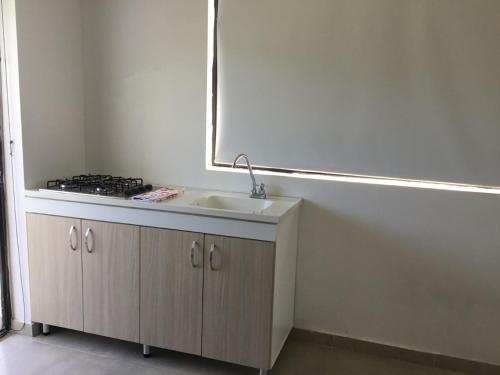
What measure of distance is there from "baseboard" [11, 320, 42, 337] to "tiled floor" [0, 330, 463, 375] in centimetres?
4

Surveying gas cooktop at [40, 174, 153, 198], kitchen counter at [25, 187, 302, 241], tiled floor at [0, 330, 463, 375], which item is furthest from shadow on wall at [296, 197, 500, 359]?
gas cooktop at [40, 174, 153, 198]

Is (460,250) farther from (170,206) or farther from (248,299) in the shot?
(170,206)

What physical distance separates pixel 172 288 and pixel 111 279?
0.39m

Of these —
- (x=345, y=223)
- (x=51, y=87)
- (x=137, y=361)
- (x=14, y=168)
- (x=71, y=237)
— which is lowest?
(x=137, y=361)

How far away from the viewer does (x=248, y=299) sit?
236 centimetres

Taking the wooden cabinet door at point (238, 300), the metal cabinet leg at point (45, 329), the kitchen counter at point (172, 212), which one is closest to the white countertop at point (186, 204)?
the kitchen counter at point (172, 212)

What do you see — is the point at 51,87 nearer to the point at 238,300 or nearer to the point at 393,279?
the point at 238,300

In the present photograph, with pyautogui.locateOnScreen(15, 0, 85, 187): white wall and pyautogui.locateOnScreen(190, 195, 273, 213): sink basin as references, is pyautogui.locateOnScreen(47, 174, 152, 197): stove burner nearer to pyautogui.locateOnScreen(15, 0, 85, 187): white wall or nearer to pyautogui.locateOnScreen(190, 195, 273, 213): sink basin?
pyautogui.locateOnScreen(15, 0, 85, 187): white wall

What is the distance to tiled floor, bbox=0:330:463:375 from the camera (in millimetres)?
2525

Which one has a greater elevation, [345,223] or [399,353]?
[345,223]

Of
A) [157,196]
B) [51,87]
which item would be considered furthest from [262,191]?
[51,87]

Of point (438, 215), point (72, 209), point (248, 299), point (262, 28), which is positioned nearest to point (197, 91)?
point (262, 28)

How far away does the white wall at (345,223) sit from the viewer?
101 inches

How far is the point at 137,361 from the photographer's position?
262cm
